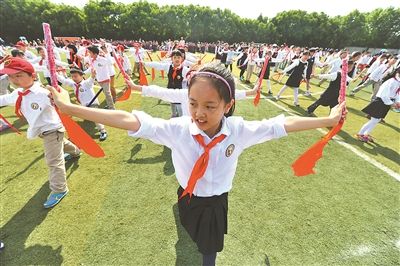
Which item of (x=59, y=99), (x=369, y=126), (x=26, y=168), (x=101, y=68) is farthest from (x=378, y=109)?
(x=26, y=168)

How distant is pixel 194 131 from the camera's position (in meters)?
1.81

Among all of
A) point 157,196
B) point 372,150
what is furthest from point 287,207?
point 372,150

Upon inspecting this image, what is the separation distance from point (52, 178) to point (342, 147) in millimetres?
6641

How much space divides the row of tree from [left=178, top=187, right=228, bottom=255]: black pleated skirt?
2665 inches

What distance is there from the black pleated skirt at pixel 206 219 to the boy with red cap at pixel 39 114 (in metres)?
2.68

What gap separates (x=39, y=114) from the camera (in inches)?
143

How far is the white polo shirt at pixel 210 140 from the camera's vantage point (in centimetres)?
183

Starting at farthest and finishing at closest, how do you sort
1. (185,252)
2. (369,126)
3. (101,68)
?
(101,68), (369,126), (185,252)

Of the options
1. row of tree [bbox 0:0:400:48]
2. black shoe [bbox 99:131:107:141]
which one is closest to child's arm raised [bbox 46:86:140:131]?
black shoe [bbox 99:131:107:141]

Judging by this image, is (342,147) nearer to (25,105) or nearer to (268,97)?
(268,97)

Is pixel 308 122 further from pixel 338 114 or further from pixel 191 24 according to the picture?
pixel 191 24

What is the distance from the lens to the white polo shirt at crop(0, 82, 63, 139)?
3590 millimetres

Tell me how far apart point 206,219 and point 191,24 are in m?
77.1

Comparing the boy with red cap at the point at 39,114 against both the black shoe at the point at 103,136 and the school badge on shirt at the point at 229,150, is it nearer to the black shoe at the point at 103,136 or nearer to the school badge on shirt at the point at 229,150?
the black shoe at the point at 103,136
